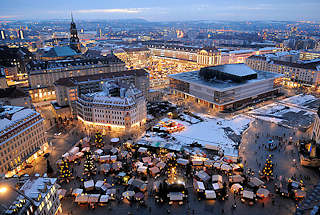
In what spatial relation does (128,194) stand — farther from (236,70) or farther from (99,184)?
(236,70)

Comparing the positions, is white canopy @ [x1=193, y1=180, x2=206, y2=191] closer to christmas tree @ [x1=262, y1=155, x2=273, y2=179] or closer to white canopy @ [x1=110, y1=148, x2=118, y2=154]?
christmas tree @ [x1=262, y1=155, x2=273, y2=179]

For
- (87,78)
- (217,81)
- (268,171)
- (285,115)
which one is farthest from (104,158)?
(285,115)

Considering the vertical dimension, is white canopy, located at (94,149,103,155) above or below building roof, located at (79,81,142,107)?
below

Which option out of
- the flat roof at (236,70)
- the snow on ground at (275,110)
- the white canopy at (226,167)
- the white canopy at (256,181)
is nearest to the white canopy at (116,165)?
the white canopy at (226,167)

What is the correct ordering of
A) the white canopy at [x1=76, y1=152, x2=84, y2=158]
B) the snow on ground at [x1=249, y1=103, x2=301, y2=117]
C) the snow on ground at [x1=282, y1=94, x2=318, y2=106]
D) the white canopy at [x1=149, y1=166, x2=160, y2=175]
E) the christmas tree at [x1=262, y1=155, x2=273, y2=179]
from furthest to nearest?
the snow on ground at [x1=282, y1=94, x2=318, y2=106], the snow on ground at [x1=249, y1=103, x2=301, y2=117], the white canopy at [x1=76, y1=152, x2=84, y2=158], the white canopy at [x1=149, y1=166, x2=160, y2=175], the christmas tree at [x1=262, y1=155, x2=273, y2=179]

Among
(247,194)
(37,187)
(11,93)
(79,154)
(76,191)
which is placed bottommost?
(247,194)

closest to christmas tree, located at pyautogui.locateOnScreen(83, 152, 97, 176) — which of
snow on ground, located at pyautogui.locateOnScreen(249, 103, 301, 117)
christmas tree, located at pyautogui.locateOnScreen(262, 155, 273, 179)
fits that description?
christmas tree, located at pyautogui.locateOnScreen(262, 155, 273, 179)

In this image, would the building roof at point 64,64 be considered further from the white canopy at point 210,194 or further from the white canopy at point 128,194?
the white canopy at point 210,194

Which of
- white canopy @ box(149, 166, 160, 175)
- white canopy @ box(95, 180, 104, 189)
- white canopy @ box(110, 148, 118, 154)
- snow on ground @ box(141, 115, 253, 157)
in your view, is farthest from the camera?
snow on ground @ box(141, 115, 253, 157)

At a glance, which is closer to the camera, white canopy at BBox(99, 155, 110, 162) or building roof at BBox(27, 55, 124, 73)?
white canopy at BBox(99, 155, 110, 162)
